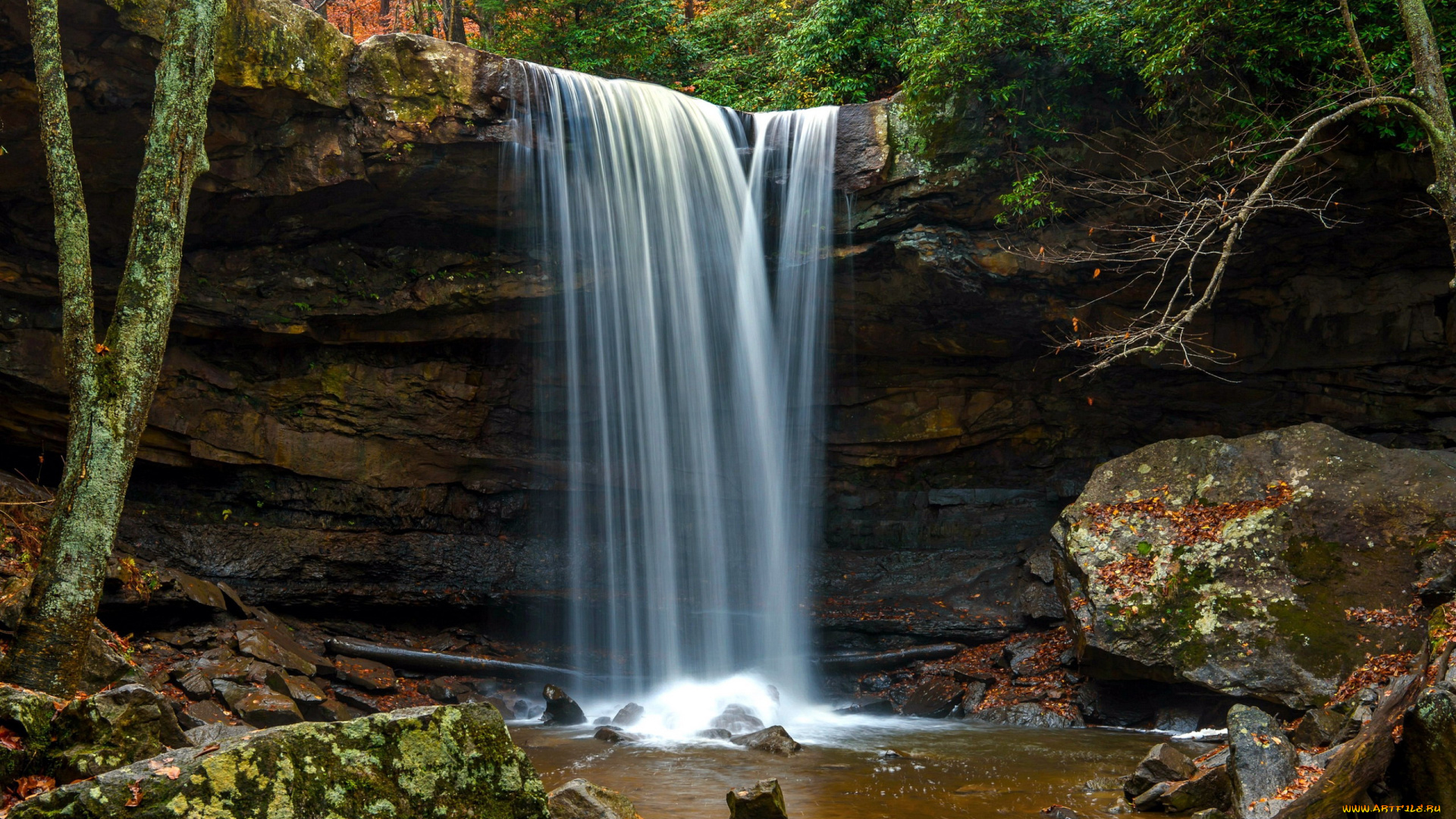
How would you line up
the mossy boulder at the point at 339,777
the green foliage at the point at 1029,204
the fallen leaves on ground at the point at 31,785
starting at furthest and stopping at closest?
the green foliage at the point at 1029,204 < the fallen leaves on ground at the point at 31,785 < the mossy boulder at the point at 339,777

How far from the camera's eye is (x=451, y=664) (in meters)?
10.5

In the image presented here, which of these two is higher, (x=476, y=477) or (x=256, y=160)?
(x=256, y=160)

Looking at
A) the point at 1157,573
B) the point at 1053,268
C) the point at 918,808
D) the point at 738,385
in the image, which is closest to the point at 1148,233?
the point at 1053,268

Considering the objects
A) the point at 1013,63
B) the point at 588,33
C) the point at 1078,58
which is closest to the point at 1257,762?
the point at 1078,58

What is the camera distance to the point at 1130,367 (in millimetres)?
12516

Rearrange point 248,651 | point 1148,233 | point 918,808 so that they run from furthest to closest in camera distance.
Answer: point 1148,233
point 248,651
point 918,808

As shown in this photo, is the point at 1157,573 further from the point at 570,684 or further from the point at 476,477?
the point at 476,477

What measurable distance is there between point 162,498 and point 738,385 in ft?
24.4

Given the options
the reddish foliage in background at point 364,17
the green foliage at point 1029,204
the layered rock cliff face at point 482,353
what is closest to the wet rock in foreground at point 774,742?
the layered rock cliff face at point 482,353

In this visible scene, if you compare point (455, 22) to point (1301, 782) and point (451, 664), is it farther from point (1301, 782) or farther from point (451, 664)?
point (1301, 782)

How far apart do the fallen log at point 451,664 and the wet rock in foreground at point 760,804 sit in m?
6.34

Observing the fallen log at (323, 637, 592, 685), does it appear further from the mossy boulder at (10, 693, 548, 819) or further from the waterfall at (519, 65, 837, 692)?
the mossy boulder at (10, 693, 548, 819)

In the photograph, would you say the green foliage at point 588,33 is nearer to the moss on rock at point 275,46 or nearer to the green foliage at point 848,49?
the green foliage at point 848,49

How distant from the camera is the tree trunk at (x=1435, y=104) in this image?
7.12 meters
